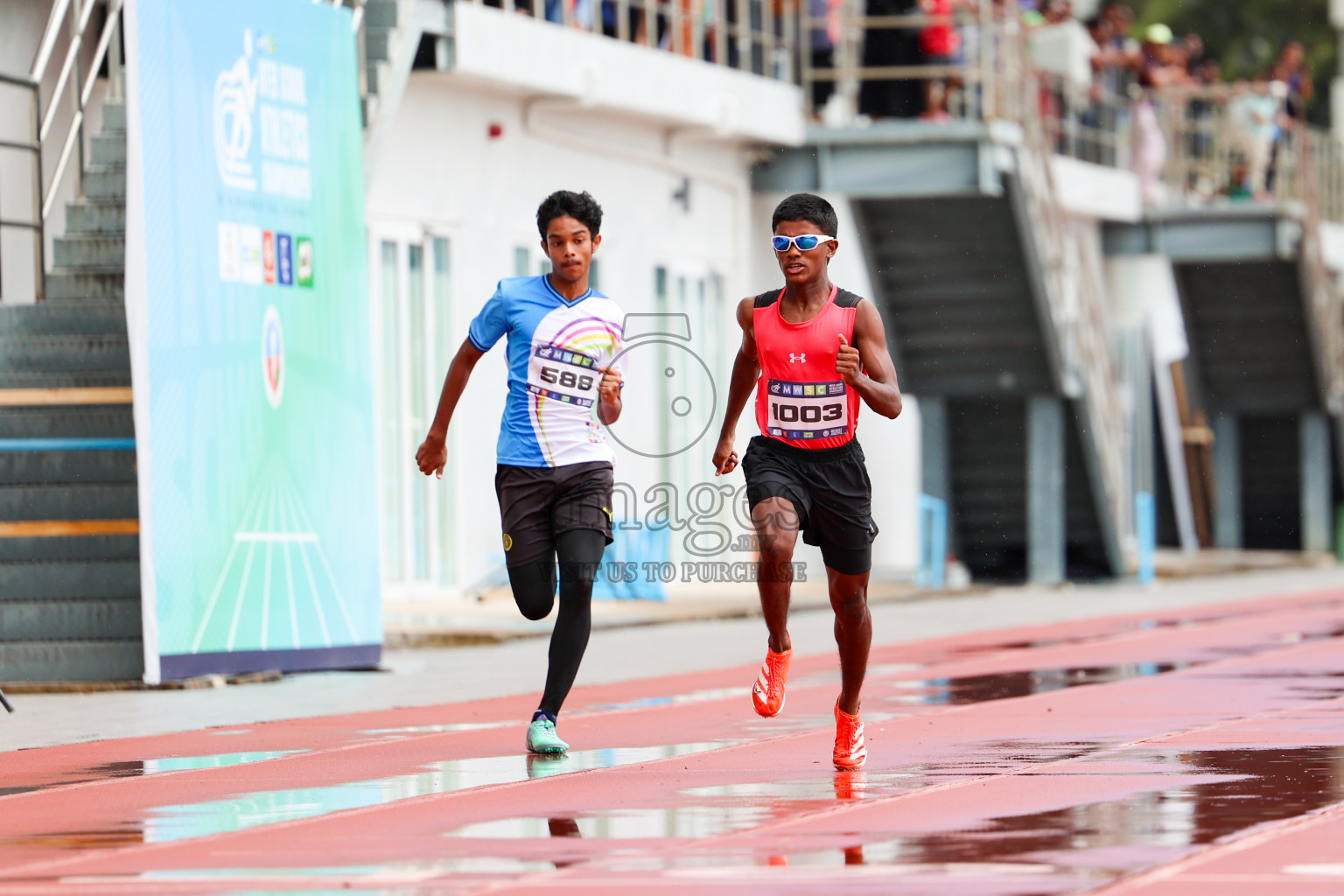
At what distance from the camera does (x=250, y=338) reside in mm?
13352

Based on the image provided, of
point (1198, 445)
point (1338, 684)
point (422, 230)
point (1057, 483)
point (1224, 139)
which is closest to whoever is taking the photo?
point (1338, 684)

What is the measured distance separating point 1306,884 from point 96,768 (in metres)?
4.81

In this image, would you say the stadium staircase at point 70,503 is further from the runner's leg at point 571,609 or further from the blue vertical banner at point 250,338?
the runner's leg at point 571,609

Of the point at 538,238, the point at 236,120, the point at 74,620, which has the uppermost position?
the point at 538,238

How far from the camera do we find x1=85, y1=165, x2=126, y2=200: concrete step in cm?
1463

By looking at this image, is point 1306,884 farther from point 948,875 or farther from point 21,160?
point 21,160

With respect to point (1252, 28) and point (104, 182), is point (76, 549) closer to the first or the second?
point (104, 182)

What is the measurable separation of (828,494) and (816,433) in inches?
8.2

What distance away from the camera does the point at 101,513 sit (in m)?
Answer: 13.4

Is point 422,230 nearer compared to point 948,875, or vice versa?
point 948,875

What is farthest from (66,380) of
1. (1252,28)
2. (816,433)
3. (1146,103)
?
(1252,28)

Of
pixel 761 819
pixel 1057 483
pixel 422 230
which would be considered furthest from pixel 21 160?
pixel 1057 483

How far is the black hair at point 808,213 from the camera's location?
866 centimetres

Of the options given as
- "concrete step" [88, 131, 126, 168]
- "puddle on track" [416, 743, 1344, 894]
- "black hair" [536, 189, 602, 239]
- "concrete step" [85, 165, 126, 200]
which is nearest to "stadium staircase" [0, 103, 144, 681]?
"concrete step" [85, 165, 126, 200]
